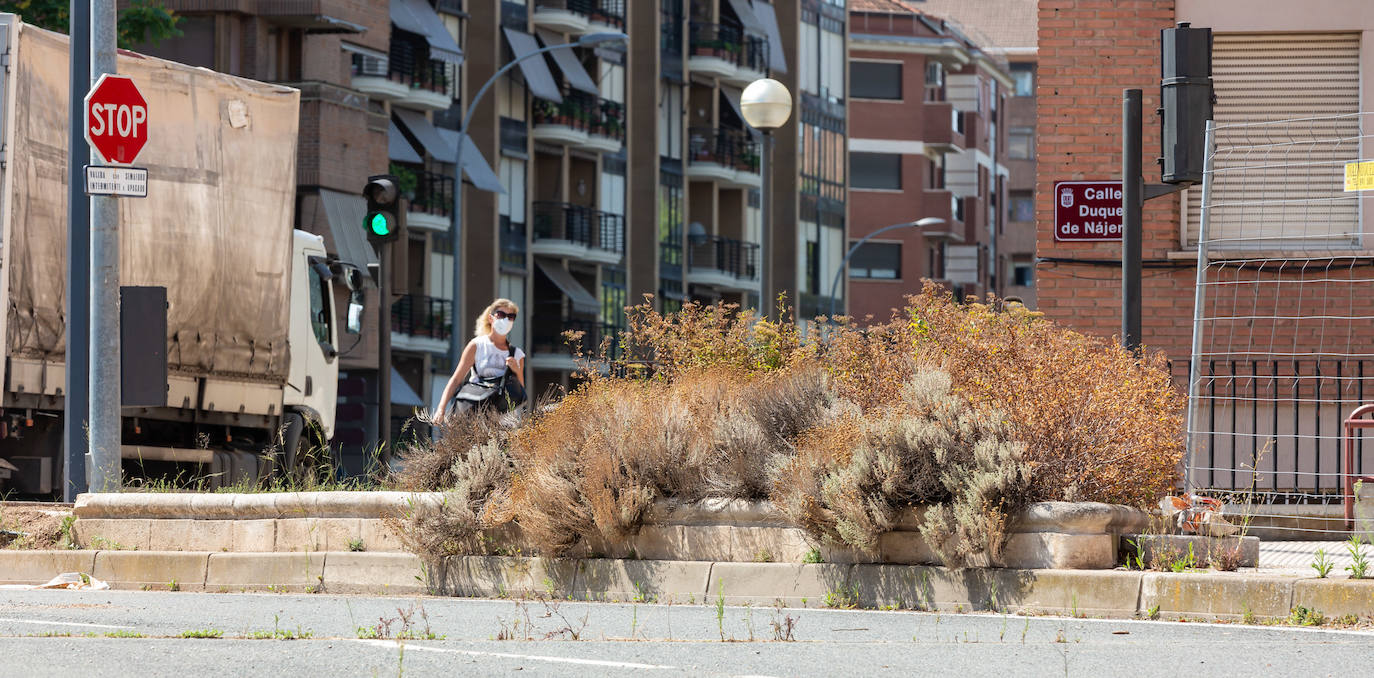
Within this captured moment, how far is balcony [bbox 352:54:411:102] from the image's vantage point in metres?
51.1

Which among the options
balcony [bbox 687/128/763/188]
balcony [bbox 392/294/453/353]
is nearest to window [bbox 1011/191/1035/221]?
balcony [bbox 687/128/763/188]

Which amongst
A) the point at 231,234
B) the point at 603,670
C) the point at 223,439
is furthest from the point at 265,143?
the point at 603,670

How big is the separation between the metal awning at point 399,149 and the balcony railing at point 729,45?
1822 cm

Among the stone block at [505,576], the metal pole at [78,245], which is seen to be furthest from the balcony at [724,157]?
the stone block at [505,576]

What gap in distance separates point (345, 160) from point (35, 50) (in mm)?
28209

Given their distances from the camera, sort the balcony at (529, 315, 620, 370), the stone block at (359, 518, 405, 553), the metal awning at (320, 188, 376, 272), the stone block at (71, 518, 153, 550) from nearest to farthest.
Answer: the stone block at (359, 518, 405, 553), the stone block at (71, 518, 153, 550), the metal awning at (320, 188, 376, 272), the balcony at (529, 315, 620, 370)

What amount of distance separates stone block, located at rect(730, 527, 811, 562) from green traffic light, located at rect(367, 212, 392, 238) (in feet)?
28.7

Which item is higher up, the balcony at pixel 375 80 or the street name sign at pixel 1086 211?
the balcony at pixel 375 80

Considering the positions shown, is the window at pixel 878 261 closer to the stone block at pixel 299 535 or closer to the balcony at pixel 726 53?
the balcony at pixel 726 53

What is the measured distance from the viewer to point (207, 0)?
4253 cm

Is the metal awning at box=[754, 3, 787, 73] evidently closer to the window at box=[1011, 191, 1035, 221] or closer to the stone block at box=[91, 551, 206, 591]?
the window at box=[1011, 191, 1035, 221]

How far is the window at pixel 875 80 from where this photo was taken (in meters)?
84.8

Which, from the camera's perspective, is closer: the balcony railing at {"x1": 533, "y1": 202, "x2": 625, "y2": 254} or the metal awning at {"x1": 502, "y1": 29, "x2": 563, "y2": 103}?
the metal awning at {"x1": 502, "y1": 29, "x2": 563, "y2": 103}

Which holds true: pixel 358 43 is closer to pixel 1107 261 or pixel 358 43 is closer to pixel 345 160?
pixel 345 160
